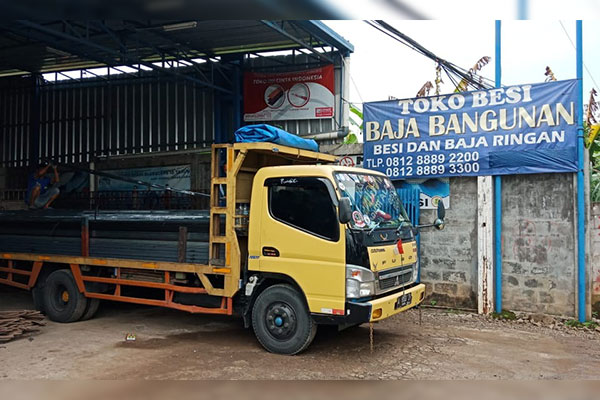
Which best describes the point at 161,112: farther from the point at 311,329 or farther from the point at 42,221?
the point at 311,329

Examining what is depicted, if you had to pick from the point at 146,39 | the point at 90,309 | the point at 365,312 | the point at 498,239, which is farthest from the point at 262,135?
the point at 146,39

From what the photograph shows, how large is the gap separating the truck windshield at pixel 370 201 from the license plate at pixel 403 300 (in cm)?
89

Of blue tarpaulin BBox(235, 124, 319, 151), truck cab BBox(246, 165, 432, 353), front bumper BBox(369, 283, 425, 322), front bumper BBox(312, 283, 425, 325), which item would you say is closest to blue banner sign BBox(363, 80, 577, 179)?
truck cab BBox(246, 165, 432, 353)

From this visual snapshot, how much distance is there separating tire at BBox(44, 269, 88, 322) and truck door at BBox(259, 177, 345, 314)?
3623mm

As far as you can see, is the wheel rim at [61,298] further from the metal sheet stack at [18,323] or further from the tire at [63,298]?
the metal sheet stack at [18,323]

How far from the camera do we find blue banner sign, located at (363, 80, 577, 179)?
326 inches

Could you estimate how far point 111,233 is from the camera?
7.84 metres

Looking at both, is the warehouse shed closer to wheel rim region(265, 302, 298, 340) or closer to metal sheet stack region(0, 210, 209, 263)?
metal sheet stack region(0, 210, 209, 263)

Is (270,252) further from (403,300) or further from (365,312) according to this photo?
(403,300)

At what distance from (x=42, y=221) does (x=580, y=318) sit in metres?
9.01

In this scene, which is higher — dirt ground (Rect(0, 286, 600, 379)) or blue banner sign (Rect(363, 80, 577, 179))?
blue banner sign (Rect(363, 80, 577, 179))

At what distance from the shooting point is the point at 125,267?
7.54m

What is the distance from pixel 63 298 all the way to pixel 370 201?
5400 mm

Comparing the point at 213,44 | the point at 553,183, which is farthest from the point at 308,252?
the point at 213,44
